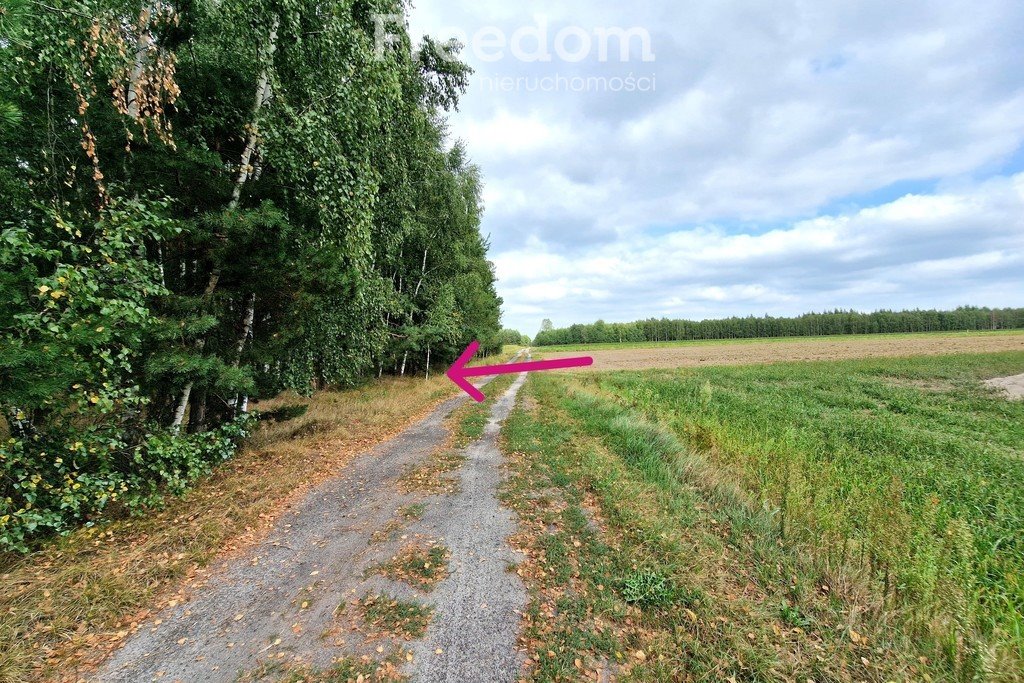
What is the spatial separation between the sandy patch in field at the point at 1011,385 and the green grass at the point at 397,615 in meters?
27.0

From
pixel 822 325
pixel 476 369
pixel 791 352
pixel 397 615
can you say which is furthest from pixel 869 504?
pixel 822 325

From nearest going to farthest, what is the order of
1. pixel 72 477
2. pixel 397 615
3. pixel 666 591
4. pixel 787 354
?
pixel 397 615 → pixel 666 591 → pixel 72 477 → pixel 787 354

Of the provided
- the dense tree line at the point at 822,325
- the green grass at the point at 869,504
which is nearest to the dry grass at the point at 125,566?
the green grass at the point at 869,504

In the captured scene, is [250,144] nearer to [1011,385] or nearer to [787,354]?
[1011,385]

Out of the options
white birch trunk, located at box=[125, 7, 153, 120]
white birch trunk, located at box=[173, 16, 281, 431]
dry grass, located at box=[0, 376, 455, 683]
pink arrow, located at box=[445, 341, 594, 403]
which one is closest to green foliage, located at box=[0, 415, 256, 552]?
dry grass, located at box=[0, 376, 455, 683]

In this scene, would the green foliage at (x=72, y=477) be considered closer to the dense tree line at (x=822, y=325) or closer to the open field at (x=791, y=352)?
the open field at (x=791, y=352)

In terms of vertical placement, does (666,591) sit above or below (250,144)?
below

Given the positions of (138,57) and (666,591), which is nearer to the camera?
(666,591)

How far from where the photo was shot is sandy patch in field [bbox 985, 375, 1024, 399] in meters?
18.0

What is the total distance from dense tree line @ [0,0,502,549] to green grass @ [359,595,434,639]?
3.18m

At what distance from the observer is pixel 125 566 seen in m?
3.82

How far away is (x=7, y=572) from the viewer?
3.61 metres

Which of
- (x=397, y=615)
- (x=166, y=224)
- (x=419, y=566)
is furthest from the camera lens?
(x=166, y=224)

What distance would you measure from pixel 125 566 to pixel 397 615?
2898 mm
